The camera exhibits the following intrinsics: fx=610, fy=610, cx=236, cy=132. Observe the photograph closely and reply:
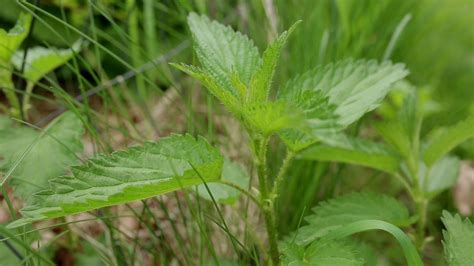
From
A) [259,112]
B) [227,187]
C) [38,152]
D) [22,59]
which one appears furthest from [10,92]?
[259,112]

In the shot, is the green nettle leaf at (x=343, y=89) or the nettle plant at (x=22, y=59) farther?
the nettle plant at (x=22, y=59)

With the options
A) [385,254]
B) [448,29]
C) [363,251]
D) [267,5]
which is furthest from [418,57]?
[363,251]

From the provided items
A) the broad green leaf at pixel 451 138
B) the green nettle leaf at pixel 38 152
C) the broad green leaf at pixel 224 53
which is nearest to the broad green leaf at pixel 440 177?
the broad green leaf at pixel 451 138

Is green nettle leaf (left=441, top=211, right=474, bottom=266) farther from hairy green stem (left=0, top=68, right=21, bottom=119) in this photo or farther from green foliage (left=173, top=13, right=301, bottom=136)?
hairy green stem (left=0, top=68, right=21, bottom=119)

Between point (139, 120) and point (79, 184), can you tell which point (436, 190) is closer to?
point (79, 184)

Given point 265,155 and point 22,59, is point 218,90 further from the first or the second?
point 22,59

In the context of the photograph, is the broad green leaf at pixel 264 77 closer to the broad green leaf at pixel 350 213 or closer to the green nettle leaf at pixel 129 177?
the green nettle leaf at pixel 129 177

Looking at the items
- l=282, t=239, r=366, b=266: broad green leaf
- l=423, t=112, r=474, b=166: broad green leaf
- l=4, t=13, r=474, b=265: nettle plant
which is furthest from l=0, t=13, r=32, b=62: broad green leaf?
l=423, t=112, r=474, b=166: broad green leaf
